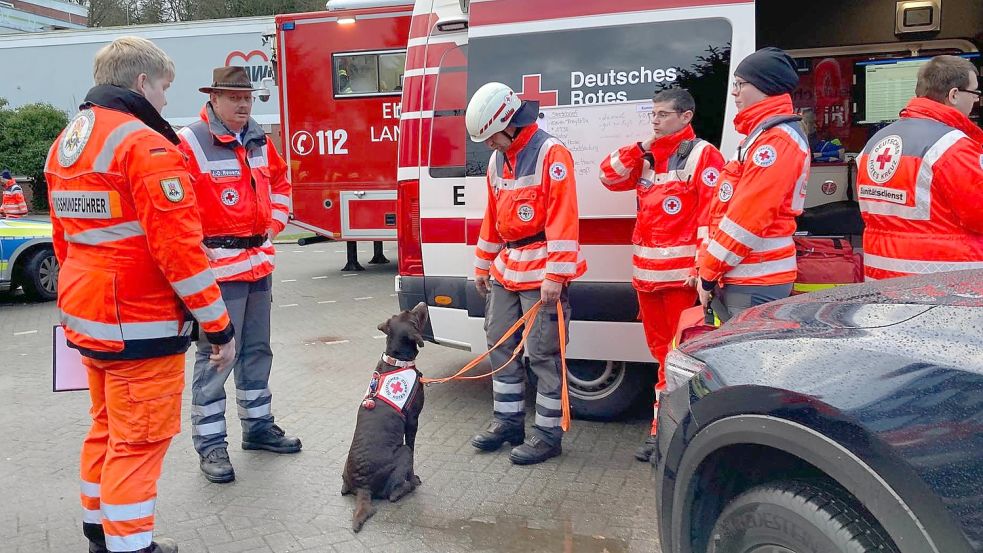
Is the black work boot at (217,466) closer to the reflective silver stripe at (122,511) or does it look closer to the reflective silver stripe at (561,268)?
the reflective silver stripe at (122,511)

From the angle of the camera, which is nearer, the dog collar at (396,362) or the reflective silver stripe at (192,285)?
the reflective silver stripe at (192,285)

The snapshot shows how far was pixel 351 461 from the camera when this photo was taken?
3904 mm

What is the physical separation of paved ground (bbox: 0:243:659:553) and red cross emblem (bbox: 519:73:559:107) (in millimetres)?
1965

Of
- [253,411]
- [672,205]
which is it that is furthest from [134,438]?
[672,205]

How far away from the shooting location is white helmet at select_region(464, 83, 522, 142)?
13.8 feet

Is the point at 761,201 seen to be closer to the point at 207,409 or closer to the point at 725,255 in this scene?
the point at 725,255

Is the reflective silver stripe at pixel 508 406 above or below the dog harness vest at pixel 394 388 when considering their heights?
below

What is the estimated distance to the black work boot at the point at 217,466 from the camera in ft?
14.1

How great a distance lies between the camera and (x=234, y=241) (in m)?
4.38

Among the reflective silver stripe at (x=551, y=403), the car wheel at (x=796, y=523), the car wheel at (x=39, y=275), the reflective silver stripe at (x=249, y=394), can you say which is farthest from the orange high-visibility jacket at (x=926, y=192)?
the car wheel at (x=39, y=275)

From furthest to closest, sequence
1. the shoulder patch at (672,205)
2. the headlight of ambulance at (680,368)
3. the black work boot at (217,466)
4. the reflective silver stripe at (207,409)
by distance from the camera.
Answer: the reflective silver stripe at (207,409) → the black work boot at (217,466) → the shoulder patch at (672,205) → the headlight of ambulance at (680,368)

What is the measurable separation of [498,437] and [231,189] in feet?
6.54

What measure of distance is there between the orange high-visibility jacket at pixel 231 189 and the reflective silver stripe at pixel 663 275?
6.76ft

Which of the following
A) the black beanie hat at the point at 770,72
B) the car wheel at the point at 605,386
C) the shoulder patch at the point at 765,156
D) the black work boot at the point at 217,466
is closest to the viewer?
the shoulder patch at the point at 765,156
